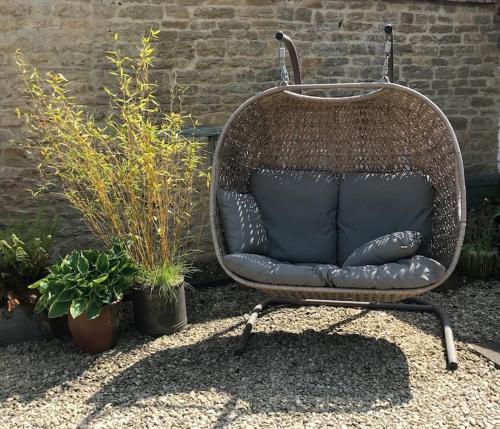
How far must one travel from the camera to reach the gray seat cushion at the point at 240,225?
10.4 feet

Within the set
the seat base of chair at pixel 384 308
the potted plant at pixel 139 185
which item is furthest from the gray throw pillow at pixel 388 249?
the potted plant at pixel 139 185

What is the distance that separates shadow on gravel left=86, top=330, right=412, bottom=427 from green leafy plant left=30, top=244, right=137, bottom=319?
1.32 feet

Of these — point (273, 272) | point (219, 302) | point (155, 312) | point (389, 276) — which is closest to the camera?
point (389, 276)

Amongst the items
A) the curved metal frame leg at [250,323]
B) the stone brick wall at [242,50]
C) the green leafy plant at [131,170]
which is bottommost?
the curved metal frame leg at [250,323]

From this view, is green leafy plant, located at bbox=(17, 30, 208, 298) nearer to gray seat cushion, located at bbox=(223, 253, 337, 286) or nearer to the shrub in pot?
the shrub in pot

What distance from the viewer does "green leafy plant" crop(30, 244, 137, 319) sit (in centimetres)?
292

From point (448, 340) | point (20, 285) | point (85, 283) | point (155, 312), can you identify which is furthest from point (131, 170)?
point (448, 340)

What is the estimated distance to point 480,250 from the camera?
421 cm

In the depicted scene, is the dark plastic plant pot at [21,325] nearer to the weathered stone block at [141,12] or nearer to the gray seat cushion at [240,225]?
the gray seat cushion at [240,225]

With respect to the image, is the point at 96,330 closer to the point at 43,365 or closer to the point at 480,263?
the point at 43,365

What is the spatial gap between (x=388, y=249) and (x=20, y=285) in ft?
6.83

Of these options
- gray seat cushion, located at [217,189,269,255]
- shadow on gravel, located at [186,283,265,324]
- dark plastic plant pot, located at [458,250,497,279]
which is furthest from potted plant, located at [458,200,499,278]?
gray seat cushion, located at [217,189,269,255]

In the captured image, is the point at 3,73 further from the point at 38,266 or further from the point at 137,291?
the point at 137,291

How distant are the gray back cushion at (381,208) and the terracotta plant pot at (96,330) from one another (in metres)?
1.37
